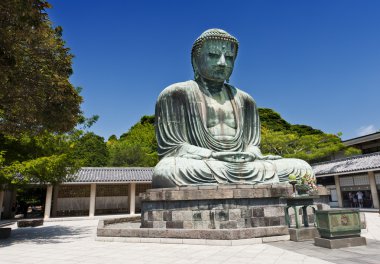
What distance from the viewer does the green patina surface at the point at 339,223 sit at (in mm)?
5367

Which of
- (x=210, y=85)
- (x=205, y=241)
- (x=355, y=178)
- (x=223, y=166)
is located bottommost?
(x=205, y=241)

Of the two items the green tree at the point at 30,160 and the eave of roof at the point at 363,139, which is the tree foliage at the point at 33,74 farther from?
the eave of roof at the point at 363,139

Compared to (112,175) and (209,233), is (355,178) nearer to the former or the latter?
(112,175)

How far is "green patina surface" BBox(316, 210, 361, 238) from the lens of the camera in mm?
5367

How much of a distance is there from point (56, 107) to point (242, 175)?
5.75 metres

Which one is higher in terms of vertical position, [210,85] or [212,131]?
[210,85]

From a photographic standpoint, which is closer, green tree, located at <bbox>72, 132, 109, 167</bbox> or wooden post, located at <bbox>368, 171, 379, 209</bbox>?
wooden post, located at <bbox>368, 171, 379, 209</bbox>

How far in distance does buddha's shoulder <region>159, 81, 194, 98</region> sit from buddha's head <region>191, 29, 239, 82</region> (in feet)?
2.51

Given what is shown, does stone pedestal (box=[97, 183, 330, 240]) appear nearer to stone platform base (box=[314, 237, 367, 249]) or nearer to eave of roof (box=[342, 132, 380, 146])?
stone platform base (box=[314, 237, 367, 249])

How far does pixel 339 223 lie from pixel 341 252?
617 millimetres

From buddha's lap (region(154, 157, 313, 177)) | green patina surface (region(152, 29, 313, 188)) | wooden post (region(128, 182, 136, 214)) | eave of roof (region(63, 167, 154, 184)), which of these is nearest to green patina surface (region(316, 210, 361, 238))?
green patina surface (region(152, 29, 313, 188))

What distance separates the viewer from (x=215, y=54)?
31.1ft

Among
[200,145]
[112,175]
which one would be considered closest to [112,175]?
[112,175]

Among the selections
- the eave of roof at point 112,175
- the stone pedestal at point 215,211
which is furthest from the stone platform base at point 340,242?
the eave of roof at point 112,175
